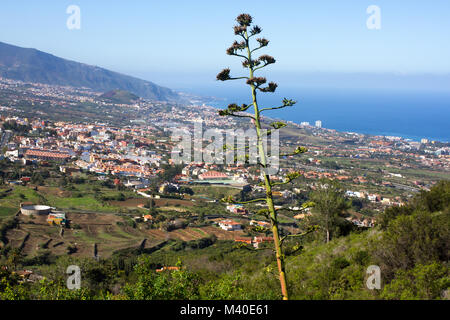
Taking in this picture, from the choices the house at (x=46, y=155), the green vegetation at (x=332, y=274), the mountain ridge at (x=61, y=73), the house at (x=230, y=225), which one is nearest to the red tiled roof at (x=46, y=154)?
the house at (x=46, y=155)

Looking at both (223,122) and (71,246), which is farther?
(223,122)

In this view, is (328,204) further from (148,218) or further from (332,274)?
(148,218)

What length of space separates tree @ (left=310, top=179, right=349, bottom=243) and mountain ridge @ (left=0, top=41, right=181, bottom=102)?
131693mm

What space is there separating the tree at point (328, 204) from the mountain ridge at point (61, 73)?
131693mm

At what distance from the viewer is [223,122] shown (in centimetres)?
7881

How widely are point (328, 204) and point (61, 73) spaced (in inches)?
6030

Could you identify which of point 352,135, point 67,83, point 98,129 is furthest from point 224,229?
point 67,83

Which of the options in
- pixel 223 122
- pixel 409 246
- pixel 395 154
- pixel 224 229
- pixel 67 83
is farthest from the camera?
pixel 67 83

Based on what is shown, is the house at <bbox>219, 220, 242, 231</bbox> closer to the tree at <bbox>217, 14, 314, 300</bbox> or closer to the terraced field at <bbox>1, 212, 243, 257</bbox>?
the terraced field at <bbox>1, 212, 243, 257</bbox>

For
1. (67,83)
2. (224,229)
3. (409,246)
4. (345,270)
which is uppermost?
(67,83)

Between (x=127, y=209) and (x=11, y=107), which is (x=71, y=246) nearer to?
(x=127, y=209)

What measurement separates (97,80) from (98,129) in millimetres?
102767

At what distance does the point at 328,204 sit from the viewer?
13.4 meters

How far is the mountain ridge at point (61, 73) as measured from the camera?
133 m
